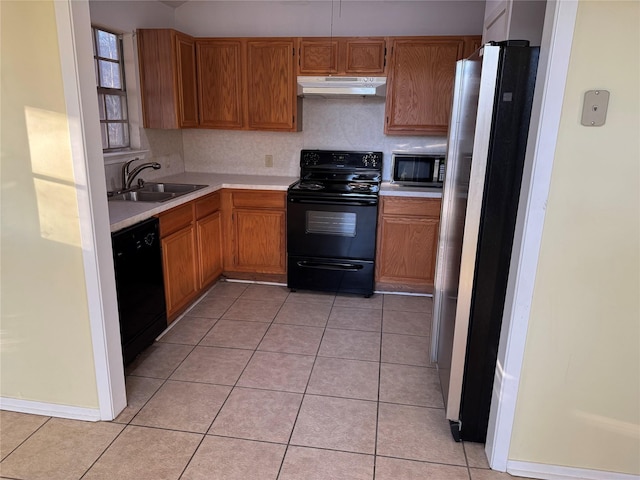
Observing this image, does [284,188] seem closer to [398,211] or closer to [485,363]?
[398,211]

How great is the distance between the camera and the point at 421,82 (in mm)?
3535

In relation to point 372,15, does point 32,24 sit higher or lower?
lower

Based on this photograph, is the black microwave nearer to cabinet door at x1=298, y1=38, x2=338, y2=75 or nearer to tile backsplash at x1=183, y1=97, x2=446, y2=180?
tile backsplash at x1=183, y1=97, x2=446, y2=180

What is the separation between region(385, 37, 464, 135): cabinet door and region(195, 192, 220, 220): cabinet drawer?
4.89ft

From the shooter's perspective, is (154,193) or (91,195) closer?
(91,195)

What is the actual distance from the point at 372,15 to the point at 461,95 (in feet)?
6.78

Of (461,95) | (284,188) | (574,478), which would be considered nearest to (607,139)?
(461,95)

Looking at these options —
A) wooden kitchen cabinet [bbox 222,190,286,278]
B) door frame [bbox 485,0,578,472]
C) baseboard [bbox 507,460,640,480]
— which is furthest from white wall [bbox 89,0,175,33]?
baseboard [bbox 507,460,640,480]

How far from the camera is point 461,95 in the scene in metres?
2.06

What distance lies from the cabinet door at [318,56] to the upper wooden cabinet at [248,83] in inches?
3.4

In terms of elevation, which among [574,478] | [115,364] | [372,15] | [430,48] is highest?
[372,15]

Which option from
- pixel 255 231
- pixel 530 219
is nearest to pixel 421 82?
pixel 255 231

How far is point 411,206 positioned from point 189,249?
1690 mm

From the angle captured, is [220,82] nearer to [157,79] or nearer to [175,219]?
[157,79]
